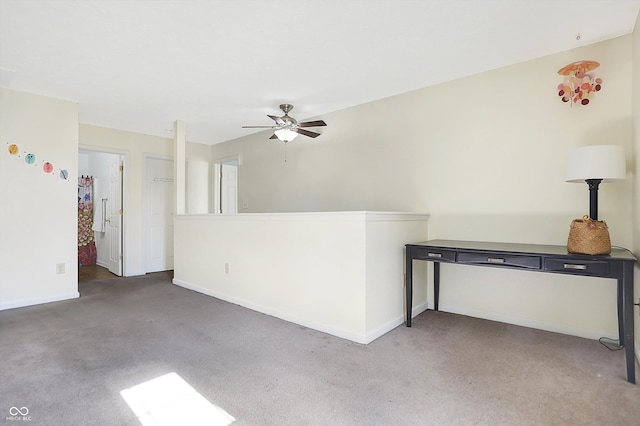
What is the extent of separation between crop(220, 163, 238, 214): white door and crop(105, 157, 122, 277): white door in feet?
5.50

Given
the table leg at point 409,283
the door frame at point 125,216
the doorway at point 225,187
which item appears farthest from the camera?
the doorway at point 225,187

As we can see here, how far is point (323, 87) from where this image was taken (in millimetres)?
3490

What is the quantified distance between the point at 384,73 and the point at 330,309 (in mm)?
2250

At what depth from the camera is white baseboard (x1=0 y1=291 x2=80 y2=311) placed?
3.44m

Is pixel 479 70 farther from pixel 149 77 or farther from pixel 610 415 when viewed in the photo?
pixel 149 77

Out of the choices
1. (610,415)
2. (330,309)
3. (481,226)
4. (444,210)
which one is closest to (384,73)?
(444,210)

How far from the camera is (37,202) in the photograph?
3.66m

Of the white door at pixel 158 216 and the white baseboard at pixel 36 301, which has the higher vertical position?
the white door at pixel 158 216

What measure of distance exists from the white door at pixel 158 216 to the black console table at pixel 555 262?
447 cm

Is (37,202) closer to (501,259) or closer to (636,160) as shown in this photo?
(501,259)

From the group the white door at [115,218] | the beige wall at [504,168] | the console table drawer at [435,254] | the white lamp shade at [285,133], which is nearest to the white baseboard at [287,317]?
the console table drawer at [435,254]

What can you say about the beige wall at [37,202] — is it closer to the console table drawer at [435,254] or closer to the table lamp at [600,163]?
the console table drawer at [435,254]

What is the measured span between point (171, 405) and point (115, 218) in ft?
15.5

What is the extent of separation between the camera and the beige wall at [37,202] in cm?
347
